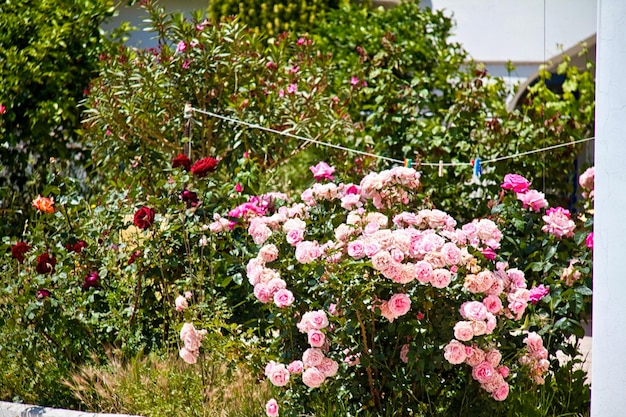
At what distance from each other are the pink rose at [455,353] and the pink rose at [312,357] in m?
0.50

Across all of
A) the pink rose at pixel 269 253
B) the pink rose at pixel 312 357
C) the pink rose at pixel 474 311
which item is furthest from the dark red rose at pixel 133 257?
the pink rose at pixel 474 311

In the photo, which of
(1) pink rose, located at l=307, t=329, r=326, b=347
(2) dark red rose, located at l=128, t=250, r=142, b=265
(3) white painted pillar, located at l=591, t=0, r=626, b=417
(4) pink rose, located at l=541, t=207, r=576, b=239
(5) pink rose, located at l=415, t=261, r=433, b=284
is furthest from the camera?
(2) dark red rose, located at l=128, t=250, r=142, b=265

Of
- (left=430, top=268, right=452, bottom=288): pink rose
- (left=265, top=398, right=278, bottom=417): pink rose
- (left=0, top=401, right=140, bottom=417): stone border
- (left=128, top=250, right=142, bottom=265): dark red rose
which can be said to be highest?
(left=430, top=268, right=452, bottom=288): pink rose

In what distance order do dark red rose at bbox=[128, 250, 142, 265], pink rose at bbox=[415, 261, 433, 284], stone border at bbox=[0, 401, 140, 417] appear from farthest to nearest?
dark red rose at bbox=[128, 250, 142, 265], stone border at bbox=[0, 401, 140, 417], pink rose at bbox=[415, 261, 433, 284]

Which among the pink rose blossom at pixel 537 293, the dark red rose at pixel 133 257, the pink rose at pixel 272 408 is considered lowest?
the pink rose at pixel 272 408

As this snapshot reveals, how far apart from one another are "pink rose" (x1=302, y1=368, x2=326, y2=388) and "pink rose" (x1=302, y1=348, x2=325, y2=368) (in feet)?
0.08

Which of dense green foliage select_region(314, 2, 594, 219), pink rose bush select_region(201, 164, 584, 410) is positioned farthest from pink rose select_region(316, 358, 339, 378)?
dense green foliage select_region(314, 2, 594, 219)

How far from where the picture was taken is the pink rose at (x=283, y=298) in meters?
3.44

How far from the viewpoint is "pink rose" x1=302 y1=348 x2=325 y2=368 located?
3.40 metres

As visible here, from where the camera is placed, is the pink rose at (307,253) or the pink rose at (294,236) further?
the pink rose at (294,236)

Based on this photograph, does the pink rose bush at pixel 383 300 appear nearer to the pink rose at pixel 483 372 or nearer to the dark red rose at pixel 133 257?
the pink rose at pixel 483 372

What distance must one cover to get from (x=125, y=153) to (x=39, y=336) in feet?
5.09

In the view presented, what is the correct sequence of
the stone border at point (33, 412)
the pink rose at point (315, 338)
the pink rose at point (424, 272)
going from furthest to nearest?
the stone border at point (33, 412) < the pink rose at point (315, 338) < the pink rose at point (424, 272)

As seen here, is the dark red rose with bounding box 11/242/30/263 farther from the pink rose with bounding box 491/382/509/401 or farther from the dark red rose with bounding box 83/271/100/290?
the pink rose with bounding box 491/382/509/401
